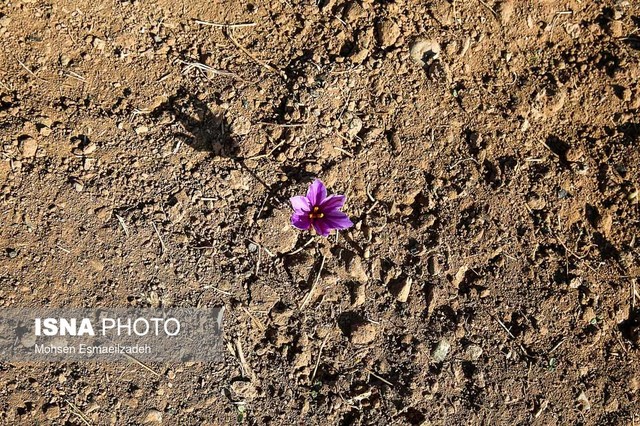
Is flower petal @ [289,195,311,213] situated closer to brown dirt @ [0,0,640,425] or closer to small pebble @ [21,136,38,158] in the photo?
brown dirt @ [0,0,640,425]

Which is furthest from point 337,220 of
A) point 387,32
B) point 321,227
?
point 387,32

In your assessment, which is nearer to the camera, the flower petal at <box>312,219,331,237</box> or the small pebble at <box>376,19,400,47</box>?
the flower petal at <box>312,219,331,237</box>

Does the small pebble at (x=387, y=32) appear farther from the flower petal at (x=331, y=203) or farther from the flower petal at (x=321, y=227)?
the flower petal at (x=321, y=227)

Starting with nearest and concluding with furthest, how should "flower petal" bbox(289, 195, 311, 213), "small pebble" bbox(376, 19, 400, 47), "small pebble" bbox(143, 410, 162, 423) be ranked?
1. "flower petal" bbox(289, 195, 311, 213)
2. "small pebble" bbox(143, 410, 162, 423)
3. "small pebble" bbox(376, 19, 400, 47)

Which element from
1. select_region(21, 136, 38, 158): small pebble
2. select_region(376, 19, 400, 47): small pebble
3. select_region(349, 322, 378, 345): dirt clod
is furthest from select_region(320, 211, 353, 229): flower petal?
select_region(21, 136, 38, 158): small pebble

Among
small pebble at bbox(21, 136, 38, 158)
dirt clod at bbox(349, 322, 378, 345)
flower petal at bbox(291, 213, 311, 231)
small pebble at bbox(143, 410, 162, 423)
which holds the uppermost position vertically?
small pebble at bbox(21, 136, 38, 158)

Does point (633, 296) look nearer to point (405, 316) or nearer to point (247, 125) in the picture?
point (405, 316)

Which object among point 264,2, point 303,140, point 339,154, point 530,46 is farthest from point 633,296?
point 264,2
